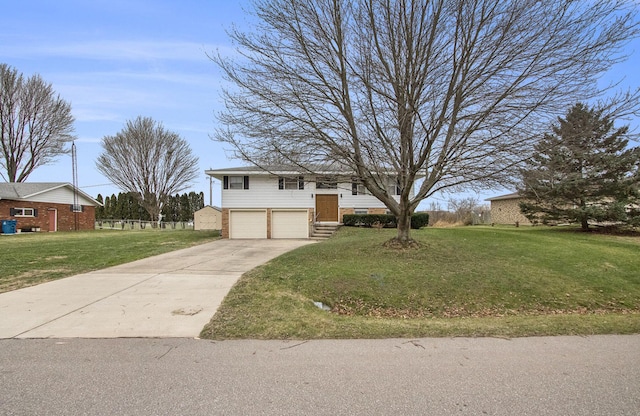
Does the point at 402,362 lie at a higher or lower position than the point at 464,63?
lower

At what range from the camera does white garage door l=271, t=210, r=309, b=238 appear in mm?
20094

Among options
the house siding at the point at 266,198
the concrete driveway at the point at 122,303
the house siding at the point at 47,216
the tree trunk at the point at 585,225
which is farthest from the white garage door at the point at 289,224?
the house siding at the point at 47,216

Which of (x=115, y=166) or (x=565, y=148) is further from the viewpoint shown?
(x=115, y=166)

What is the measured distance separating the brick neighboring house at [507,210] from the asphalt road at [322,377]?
2736cm

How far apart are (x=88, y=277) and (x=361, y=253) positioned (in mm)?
6959

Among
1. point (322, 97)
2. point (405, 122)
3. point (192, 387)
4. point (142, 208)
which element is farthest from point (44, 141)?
point (192, 387)

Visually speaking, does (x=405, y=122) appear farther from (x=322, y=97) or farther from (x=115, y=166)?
(x=115, y=166)

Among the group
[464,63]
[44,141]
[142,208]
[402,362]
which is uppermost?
[44,141]

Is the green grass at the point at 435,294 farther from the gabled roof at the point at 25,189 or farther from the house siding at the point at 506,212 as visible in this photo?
the gabled roof at the point at 25,189

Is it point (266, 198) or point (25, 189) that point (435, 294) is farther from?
point (25, 189)

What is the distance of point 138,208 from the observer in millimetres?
38250

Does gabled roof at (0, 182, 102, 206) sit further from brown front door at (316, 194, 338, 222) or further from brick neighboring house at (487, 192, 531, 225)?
brick neighboring house at (487, 192, 531, 225)

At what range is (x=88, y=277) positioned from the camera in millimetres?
8188

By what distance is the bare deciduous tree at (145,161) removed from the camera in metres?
32.8
